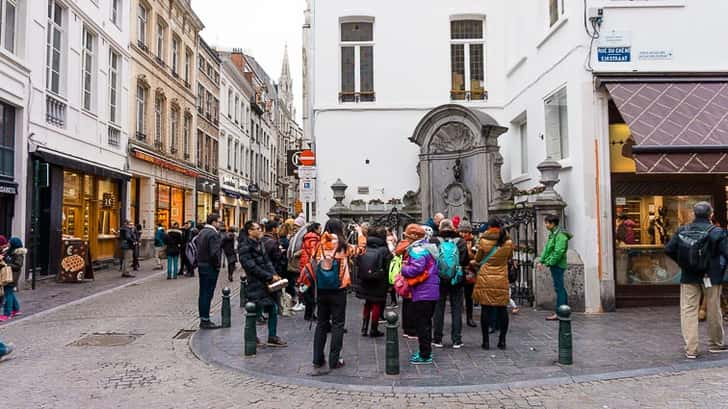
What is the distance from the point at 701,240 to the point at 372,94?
10.1 m

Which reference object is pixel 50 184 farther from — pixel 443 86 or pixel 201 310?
pixel 443 86

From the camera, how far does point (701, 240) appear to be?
6.42 meters

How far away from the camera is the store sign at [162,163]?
70.4 ft

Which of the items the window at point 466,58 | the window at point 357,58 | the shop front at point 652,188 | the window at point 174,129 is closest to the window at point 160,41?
the window at point 174,129

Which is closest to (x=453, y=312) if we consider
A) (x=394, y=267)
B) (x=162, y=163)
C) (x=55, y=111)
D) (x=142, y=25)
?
(x=394, y=267)

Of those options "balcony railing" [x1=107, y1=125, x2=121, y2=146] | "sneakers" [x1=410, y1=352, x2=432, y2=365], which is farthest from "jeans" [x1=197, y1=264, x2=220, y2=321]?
"balcony railing" [x1=107, y1=125, x2=121, y2=146]

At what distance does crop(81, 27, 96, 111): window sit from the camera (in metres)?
17.5

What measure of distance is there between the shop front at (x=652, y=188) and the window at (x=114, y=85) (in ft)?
56.3

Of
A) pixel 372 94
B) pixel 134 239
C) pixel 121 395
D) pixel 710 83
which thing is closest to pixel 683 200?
pixel 710 83

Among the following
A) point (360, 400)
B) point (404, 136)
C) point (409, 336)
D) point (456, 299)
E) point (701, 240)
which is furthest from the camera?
point (404, 136)

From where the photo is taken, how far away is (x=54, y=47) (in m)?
15.6

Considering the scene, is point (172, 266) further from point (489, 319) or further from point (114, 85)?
point (489, 319)

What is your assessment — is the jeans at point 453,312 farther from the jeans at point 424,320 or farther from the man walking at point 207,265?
the man walking at point 207,265

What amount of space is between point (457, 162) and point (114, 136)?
13136mm
